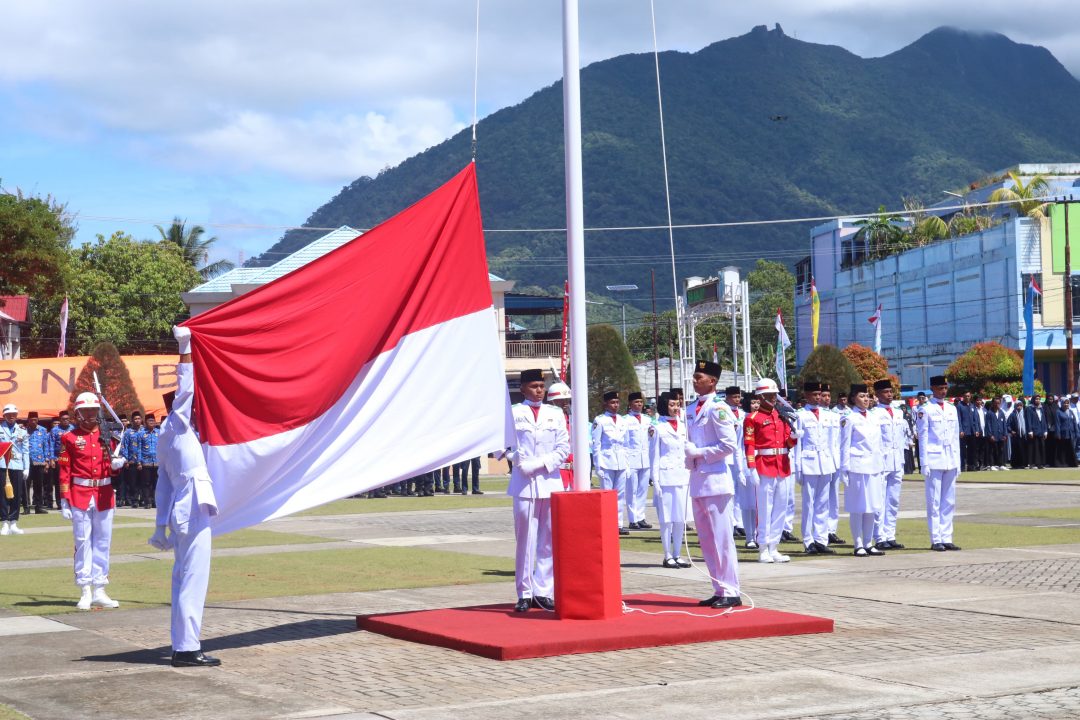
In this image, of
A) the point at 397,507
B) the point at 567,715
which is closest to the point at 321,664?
the point at 567,715

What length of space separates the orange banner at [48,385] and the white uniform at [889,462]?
3063 cm

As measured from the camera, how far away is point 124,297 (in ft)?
213

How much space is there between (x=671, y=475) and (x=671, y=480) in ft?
0.21

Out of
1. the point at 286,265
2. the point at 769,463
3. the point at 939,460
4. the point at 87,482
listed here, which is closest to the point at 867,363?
the point at 286,265

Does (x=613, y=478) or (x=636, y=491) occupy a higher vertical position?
(x=613, y=478)

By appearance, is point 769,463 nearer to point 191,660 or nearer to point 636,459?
point 636,459

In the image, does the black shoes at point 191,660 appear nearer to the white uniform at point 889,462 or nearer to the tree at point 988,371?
the white uniform at point 889,462

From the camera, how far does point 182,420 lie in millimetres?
9656

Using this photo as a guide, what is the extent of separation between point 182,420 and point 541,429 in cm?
303

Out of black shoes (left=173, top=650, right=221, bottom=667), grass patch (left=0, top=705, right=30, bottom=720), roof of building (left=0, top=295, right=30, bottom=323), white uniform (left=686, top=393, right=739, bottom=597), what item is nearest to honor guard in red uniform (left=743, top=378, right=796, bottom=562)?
white uniform (left=686, top=393, right=739, bottom=597)

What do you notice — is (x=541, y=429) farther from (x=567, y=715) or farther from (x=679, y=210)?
(x=679, y=210)

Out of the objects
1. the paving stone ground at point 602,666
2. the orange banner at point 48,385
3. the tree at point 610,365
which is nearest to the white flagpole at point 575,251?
the paving stone ground at point 602,666

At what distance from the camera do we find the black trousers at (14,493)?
2372 centimetres

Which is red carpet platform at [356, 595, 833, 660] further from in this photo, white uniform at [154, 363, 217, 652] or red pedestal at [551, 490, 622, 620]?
white uniform at [154, 363, 217, 652]
